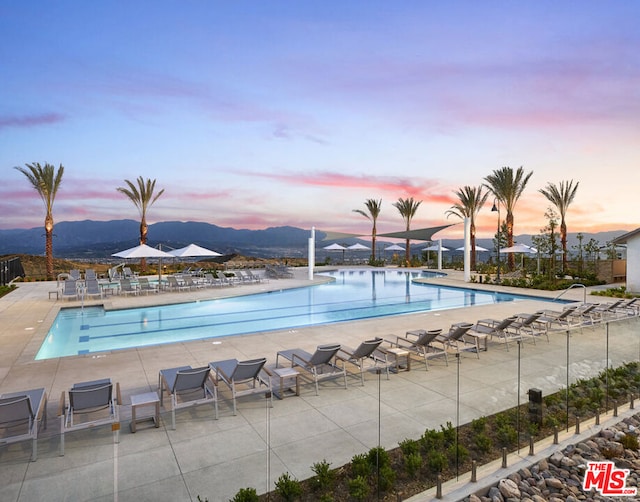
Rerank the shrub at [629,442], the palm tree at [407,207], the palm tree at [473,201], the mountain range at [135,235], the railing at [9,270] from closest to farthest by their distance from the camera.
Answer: the shrub at [629,442]
the railing at [9,270]
the palm tree at [473,201]
the palm tree at [407,207]
the mountain range at [135,235]

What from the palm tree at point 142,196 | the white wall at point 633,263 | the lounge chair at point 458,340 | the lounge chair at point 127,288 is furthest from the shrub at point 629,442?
the palm tree at point 142,196

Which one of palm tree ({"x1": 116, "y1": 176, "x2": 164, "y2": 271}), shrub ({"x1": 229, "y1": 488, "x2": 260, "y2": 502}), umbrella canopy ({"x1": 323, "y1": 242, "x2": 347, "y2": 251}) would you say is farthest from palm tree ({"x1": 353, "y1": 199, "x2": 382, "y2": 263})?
shrub ({"x1": 229, "y1": 488, "x2": 260, "y2": 502})

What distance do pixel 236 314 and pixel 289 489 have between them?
11.2 m

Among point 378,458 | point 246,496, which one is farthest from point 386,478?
point 246,496

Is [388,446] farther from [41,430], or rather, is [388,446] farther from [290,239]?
[290,239]

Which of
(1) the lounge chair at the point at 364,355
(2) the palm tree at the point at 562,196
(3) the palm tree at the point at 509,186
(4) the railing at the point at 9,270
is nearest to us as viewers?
(1) the lounge chair at the point at 364,355

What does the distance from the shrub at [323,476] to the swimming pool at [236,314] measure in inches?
305

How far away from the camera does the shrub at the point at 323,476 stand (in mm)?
3492

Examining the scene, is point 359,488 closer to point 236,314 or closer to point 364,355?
point 364,355

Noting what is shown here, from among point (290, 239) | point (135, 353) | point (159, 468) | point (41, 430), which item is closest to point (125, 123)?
point (135, 353)

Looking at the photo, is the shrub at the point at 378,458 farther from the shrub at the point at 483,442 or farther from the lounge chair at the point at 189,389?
the lounge chair at the point at 189,389

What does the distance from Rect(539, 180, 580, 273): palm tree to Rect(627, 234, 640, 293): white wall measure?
8.24 metres

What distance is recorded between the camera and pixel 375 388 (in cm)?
583

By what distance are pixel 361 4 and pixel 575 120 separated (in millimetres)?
11432
